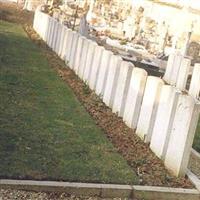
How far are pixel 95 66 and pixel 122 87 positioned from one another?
3.22 m

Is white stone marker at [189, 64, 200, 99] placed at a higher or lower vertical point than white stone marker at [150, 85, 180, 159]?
lower

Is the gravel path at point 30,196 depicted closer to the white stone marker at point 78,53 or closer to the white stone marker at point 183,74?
the white stone marker at point 78,53

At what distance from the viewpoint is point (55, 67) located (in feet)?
61.7

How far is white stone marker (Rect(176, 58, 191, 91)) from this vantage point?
20575 mm

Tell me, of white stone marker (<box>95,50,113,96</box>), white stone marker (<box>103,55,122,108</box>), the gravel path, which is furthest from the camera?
white stone marker (<box>95,50,113,96</box>)

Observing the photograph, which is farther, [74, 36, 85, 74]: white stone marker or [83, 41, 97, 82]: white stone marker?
[74, 36, 85, 74]: white stone marker

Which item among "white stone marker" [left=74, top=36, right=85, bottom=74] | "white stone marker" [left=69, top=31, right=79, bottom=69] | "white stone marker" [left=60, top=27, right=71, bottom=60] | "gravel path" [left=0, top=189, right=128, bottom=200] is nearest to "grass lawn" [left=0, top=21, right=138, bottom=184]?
"gravel path" [left=0, top=189, right=128, bottom=200]

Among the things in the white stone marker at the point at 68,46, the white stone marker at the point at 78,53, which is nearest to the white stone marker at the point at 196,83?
the white stone marker at the point at 78,53

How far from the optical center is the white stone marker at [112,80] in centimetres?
1264

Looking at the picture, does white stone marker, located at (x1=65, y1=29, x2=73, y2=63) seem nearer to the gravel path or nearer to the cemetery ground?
the cemetery ground

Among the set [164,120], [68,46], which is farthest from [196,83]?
[164,120]

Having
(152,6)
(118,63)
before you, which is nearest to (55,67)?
(118,63)

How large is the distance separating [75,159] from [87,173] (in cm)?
54

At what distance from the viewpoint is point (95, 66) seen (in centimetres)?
1498
